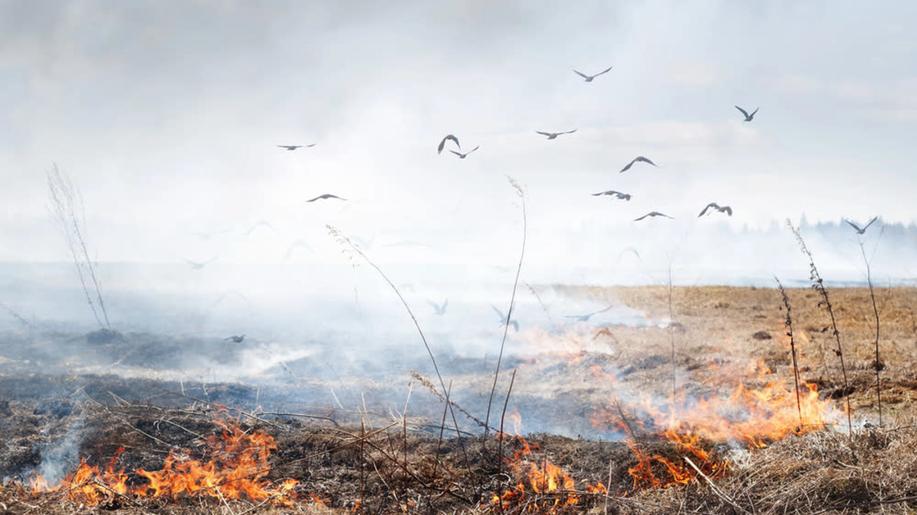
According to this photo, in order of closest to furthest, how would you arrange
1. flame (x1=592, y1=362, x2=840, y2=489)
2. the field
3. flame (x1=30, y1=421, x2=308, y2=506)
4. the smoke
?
the field
flame (x1=30, y1=421, x2=308, y2=506)
flame (x1=592, y1=362, x2=840, y2=489)
the smoke

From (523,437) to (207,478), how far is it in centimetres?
347

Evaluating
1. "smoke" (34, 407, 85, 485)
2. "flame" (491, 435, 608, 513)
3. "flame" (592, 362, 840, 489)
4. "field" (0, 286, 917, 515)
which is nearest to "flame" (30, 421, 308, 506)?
"field" (0, 286, 917, 515)

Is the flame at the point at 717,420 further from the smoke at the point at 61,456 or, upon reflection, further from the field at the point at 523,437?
the smoke at the point at 61,456

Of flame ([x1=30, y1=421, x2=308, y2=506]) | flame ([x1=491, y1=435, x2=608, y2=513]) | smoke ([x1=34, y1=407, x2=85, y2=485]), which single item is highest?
flame ([x1=491, y1=435, x2=608, y2=513])

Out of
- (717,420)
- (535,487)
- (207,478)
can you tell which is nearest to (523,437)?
(535,487)

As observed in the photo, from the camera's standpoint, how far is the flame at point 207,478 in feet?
17.1

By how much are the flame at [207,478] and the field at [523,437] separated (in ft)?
0.09

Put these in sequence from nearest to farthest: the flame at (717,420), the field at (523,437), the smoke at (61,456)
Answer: the field at (523,437) → the flame at (717,420) → the smoke at (61,456)

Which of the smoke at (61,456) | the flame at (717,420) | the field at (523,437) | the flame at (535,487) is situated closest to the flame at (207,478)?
the field at (523,437)

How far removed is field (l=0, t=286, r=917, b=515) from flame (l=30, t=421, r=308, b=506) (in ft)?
0.09

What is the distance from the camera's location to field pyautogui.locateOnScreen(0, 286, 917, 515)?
4781mm

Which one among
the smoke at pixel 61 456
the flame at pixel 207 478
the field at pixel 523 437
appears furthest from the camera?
the smoke at pixel 61 456

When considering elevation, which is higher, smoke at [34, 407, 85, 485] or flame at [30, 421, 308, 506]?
flame at [30, 421, 308, 506]

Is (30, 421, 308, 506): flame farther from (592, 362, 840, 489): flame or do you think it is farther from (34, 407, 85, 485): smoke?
(592, 362, 840, 489): flame
